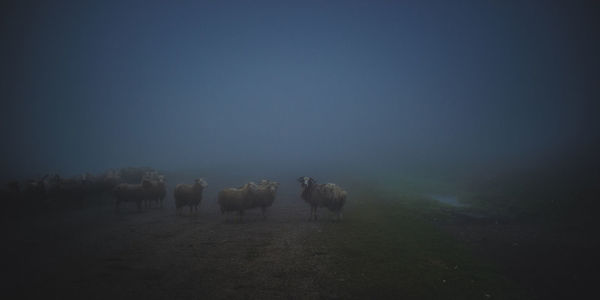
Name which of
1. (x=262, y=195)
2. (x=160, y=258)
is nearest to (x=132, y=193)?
(x=262, y=195)

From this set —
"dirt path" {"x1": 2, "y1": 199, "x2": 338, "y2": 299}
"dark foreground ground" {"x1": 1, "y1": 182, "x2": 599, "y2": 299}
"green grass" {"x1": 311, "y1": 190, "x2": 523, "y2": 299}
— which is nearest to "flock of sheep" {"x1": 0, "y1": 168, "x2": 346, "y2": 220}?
"dark foreground ground" {"x1": 1, "y1": 182, "x2": 599, "y2": 299}

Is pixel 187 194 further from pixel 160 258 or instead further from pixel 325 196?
pixel 325 196

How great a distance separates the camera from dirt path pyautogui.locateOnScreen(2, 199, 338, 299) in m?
9.34

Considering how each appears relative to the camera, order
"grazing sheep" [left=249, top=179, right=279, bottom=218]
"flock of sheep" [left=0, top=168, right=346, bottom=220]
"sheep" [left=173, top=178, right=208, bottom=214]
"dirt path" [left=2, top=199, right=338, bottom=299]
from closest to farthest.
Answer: "dirt path" [left=2, top=199, right=338, bottom=299] < "flock of sheep" [left=0, top=168, right=346, bottom=220] < "grazing sheep" [left=249, top=179, right=279, bottom=218] < "sheep" [left=173, top=178, right=208, bottom=214]

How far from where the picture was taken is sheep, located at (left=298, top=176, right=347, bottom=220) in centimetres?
2030

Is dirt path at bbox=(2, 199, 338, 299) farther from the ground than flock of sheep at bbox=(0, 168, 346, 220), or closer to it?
closer to it

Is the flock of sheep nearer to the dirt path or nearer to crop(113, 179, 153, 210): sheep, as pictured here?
crop(113, 179, 153, 210): sheep

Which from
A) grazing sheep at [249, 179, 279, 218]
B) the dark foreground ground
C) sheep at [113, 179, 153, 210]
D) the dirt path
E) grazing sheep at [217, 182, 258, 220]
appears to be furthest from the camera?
sheep at [113, 179, 153, 210]

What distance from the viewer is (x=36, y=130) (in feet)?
411

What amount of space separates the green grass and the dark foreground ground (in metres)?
0.06

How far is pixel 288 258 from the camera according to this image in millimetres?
12430

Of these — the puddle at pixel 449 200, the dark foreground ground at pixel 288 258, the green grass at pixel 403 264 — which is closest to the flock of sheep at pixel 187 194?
the dark foreground ground at pixel 288 258

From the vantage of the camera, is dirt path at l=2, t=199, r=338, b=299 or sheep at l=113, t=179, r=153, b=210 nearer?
dirt path at l=2, t=199, r=338, b=299

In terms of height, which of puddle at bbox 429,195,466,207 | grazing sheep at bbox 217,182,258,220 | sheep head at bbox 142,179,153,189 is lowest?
puddle at bbox 429,195,466,207
